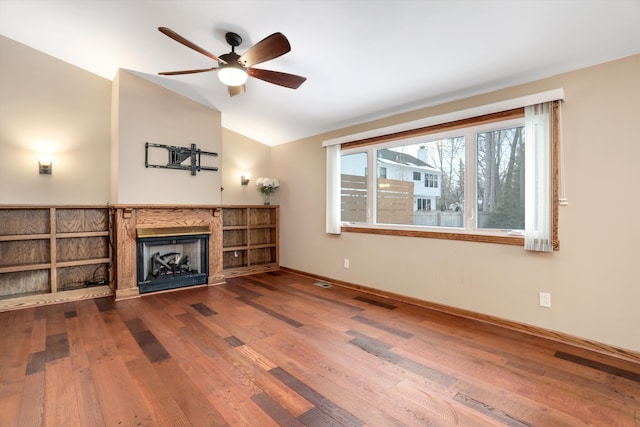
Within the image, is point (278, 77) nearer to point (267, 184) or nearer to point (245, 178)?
point (267, 184)

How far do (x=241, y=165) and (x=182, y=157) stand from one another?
3.96ft

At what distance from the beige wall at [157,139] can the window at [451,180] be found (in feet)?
7.34

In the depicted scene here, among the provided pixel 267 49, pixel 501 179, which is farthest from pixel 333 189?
pixel 267 49

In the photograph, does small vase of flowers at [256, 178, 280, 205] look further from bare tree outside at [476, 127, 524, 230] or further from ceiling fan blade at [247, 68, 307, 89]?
bare tree outside at [476, 127, 524, 230]

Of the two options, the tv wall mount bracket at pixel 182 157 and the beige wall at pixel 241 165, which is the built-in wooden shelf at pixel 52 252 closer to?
the tv wall mount bracket at pixel 182 157

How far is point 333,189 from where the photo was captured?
4.62m

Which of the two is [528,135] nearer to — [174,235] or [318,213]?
[318,213]

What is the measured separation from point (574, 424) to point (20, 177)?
5865 millimetres

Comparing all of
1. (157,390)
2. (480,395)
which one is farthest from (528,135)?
(157,390)

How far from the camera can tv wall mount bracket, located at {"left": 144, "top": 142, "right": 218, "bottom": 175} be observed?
14.1 ft

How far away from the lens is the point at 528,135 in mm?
2824

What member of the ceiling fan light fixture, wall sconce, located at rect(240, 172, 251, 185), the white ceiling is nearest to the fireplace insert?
wall sconce, located at rect(240, 172, 251, 185)

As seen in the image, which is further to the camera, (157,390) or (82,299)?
(82,299)

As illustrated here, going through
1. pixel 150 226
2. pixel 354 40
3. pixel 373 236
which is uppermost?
pixel 354 40
